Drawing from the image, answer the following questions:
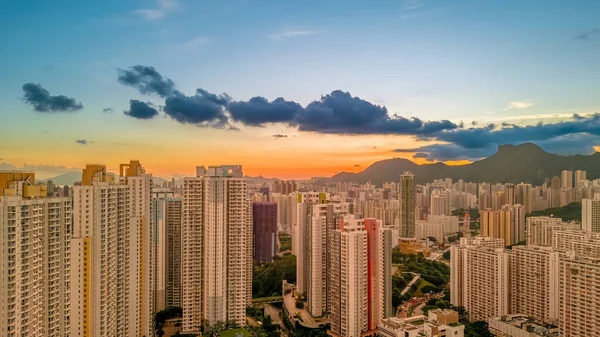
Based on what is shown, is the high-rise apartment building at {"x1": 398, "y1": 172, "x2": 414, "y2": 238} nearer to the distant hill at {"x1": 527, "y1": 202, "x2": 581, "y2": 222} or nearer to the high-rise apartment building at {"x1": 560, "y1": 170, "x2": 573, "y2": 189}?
the distant hill at {"x1": 527, "y1": 202, "x2": 581, "y2": 222}

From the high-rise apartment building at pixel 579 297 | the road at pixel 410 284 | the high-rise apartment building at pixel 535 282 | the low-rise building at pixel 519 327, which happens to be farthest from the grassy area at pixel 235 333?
the high-rise apartment building at pixel 535 282

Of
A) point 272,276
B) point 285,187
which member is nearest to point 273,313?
point 272,276

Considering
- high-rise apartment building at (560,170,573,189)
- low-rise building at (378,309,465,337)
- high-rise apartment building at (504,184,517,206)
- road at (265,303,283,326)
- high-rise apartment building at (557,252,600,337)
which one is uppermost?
high-rise apartment building at (560,170,573,189)

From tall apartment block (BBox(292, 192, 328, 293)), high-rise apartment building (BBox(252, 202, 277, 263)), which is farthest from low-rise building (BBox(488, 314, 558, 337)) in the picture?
high-rise apartment building (BBox(252, 202, 277, 263))

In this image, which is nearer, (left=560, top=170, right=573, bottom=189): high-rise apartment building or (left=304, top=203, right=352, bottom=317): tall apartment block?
(left=304, top=203, right=352, bottom=317): tall apartment block

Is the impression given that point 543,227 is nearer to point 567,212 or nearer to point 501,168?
point 567,212

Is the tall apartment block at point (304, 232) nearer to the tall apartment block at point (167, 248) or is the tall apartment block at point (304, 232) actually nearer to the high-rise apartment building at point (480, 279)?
the tall apartment block at point (167, 248)
